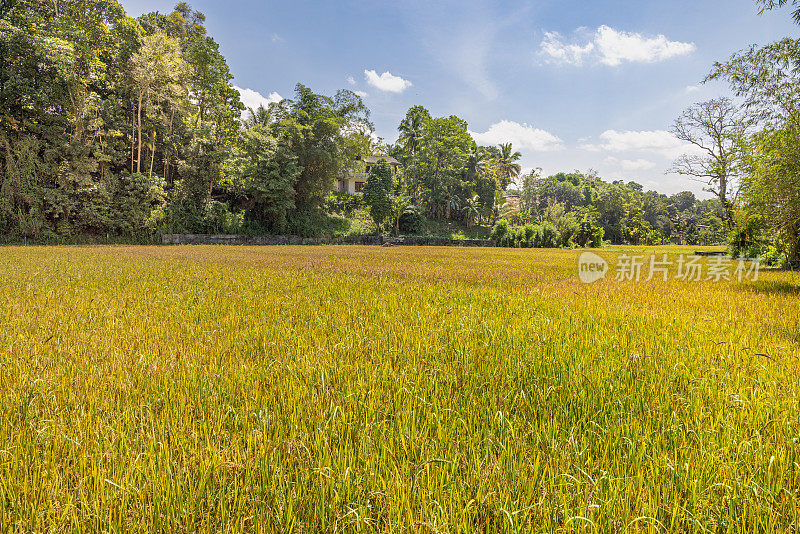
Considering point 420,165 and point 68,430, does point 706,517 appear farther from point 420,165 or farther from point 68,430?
point 420,165

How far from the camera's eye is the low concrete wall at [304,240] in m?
24.3

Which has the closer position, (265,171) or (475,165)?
(265,171)

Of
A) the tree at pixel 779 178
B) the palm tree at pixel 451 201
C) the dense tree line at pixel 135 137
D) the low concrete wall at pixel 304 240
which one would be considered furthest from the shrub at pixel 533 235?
the tree at pixel 779 178

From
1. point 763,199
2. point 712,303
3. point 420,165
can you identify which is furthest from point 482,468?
point 420,165

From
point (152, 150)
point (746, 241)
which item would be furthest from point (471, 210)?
point (152, 150)

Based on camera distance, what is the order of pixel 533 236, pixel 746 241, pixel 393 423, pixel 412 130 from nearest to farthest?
pixel 393 423, pixel 746 241, pixel 533 236, pixel 412 130

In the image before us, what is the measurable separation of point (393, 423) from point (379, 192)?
1244 inches

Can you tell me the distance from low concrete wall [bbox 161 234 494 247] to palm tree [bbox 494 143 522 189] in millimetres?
21711

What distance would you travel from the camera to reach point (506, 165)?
1992 inches

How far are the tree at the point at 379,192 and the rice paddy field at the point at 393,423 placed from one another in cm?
2908

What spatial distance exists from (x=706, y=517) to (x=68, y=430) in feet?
8.90

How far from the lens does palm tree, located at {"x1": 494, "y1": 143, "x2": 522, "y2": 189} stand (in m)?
50.5

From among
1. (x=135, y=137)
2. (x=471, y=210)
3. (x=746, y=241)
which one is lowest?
(x=746, y=241)

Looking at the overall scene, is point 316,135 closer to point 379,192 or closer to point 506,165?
point 379,192
